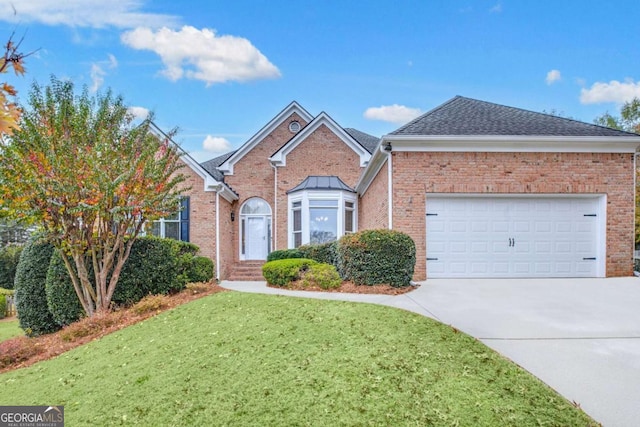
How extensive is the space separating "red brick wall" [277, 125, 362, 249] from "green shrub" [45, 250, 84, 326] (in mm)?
9146

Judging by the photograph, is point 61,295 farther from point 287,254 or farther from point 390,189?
point 390,189

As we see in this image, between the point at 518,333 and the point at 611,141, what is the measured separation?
7758 millimetres

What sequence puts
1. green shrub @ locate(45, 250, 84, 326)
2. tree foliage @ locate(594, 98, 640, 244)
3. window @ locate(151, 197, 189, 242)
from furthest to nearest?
tree foliage @ locate(594, 98, 640, 244), window @ locate(151, 197, 189, 242), green shrub @ locate(45, 250, 84, 326)

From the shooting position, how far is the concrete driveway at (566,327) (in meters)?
3.79

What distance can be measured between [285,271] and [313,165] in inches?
293

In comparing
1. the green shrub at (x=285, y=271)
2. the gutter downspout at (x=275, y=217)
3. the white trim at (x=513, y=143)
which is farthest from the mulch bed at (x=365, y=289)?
the gutter downspout at (x=275, y=217)

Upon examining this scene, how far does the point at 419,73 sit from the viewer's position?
627 inches

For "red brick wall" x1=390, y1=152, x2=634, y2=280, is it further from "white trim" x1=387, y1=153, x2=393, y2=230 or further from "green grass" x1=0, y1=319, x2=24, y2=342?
"green grass" x1=0, y1=319, x2=24, y2=342

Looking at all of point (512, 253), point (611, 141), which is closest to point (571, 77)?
point (611, 141)

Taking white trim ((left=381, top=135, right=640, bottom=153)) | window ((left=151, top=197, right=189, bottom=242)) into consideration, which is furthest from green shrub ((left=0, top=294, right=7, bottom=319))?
white trim ((left=381, top=135, right=640, bottom=153))

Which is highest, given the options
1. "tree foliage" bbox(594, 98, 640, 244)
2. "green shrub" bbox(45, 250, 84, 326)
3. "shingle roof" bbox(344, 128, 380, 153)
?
"tree foliage" bbox(594, 98, 640, 244)

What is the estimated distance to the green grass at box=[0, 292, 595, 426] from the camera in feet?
11.0

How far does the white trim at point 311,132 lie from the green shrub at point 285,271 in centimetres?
701

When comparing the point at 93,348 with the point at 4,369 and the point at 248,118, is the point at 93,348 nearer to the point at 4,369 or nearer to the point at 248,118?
the point at 4,369
